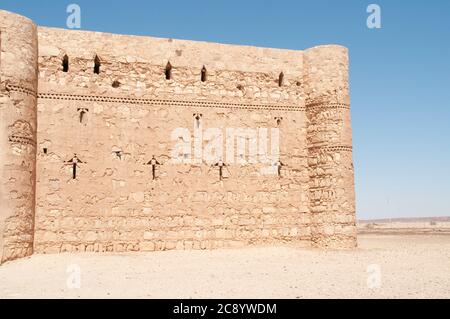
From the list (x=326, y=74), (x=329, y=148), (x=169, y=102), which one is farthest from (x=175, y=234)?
(x=326, y=74)

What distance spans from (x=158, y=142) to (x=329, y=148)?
494 cm

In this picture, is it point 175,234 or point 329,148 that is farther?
point 329,148

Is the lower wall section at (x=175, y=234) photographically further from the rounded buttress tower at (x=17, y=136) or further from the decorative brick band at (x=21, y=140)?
the decorative brick band at (x=21, y=140)

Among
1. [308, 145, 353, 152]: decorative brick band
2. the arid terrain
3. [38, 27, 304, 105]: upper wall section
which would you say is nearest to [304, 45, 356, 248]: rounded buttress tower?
[308, 145, 353, 152]: decorative brick band

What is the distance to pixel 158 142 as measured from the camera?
13.7 metres

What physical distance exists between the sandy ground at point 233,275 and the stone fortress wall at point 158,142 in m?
0.90

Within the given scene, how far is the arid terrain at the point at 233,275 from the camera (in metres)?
7.66

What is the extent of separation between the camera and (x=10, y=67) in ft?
40.0

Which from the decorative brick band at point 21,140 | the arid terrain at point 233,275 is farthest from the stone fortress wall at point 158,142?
the arid terrain at point 233,275

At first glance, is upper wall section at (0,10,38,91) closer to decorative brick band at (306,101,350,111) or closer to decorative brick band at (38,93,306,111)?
decorative brick band at (38,93,306,111)

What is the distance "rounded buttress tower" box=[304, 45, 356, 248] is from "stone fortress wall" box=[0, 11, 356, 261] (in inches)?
1.2

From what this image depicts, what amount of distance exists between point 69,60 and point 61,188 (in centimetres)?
331

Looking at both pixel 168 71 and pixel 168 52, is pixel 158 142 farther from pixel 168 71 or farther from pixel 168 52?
pixel 168 52
